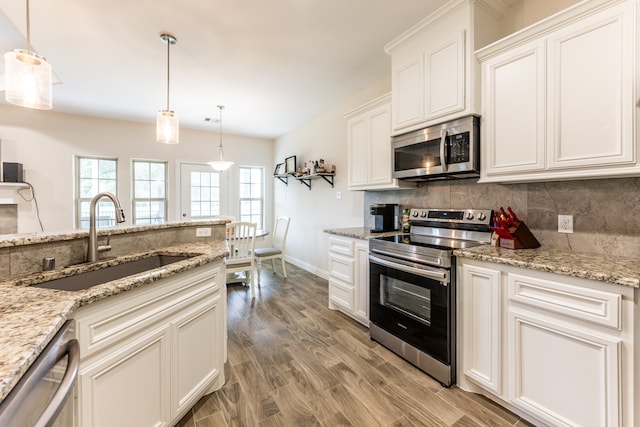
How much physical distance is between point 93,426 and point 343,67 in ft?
10.7

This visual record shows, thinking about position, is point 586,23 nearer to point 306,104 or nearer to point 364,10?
point 364,10

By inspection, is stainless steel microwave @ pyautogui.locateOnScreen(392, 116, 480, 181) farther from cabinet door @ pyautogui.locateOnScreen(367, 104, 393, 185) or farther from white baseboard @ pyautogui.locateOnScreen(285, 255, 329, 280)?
white baseboard @ pyautogui.locateOnScreen(285, 255, 329, 280)

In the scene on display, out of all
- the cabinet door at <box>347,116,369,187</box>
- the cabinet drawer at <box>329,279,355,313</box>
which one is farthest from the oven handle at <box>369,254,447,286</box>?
the cabinet door at <box>347,116,369,187</box>

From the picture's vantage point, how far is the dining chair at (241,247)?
3.50 metres

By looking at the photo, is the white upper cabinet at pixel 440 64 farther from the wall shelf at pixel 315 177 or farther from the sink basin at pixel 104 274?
the sink basin at pixel 104 274

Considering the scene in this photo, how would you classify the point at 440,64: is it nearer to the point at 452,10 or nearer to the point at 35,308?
the point at 452,10

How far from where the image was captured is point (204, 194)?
543 cm

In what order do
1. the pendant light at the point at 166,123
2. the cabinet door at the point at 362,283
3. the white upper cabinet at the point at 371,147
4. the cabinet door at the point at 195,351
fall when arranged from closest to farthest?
1. the cabinet door at the point at 195,351
2. the pendant light at the point at 166,123
3. the cabinet door at the point at 362,283
4. the white upper cabinet at the point at 371,147

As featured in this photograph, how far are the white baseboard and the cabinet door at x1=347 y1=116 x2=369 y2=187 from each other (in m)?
1.74

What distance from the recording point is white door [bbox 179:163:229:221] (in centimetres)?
520

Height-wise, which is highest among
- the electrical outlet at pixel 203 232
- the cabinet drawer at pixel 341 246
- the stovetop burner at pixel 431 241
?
the electrical outlet at pixel 203 232

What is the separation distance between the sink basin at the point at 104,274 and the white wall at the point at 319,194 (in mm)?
2367

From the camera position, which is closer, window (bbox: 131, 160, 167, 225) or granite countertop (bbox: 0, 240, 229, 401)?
granite countertop (bbox: 0, 240, 229, 401)

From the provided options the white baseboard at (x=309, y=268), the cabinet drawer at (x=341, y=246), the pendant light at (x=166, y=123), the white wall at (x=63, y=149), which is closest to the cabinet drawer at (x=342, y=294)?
the cabinet drawer at (x=341, y=246)
